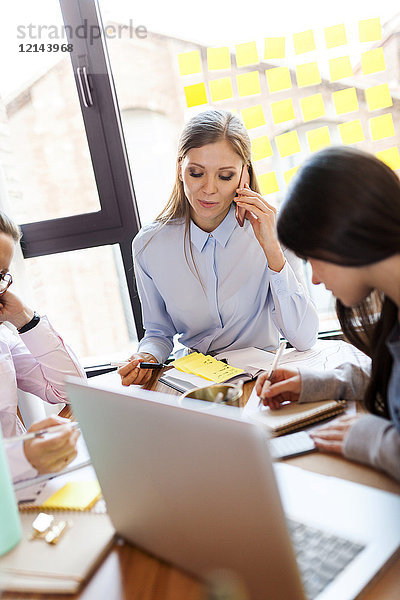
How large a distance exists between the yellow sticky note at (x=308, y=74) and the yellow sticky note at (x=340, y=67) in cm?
6

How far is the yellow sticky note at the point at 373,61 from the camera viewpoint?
2.05 m

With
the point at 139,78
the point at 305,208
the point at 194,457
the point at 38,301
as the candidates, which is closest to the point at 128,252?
the point at 38,301

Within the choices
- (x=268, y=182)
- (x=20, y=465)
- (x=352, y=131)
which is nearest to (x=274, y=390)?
(x=20, y=465)

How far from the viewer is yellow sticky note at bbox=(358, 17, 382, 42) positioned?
2.02 meters

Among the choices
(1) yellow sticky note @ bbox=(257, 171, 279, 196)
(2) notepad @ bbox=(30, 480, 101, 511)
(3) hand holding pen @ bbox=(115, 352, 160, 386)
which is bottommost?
(2) notepad @ bbox=(30, 480, 101, 511)

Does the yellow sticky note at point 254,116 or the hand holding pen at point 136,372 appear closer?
the hand holding pen at point 136,372

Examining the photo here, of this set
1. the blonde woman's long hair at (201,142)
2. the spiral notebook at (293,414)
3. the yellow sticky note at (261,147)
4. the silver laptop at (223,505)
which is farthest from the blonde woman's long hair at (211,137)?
the silver laptop at (223,505)

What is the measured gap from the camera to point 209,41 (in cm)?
215

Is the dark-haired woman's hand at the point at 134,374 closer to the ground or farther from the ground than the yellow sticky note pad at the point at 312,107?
closer to the ground

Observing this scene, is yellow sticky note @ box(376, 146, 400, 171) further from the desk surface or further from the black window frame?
the desk surface

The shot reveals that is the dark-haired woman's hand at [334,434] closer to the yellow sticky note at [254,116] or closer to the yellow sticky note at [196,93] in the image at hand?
the yellow sticky note at [254,116]

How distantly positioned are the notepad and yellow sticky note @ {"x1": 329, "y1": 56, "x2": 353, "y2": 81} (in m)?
1.87

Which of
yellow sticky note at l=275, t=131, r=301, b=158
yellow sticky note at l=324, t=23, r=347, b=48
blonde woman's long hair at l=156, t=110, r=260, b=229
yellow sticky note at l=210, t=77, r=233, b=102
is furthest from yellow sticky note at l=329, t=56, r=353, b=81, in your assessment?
blonde woman's long hair at l=156, t=110, r=260, b=229

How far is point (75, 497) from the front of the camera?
2.68 feet
